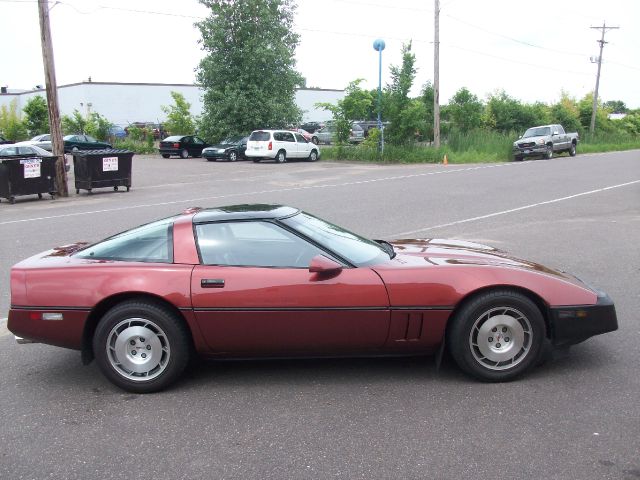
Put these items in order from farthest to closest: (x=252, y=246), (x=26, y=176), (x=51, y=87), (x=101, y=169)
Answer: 1. (x=101, y=169)
2. (x=51, y=87)
3. (x=26, y=176)
4. (x=252, y=246)

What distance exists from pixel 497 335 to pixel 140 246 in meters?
2.49

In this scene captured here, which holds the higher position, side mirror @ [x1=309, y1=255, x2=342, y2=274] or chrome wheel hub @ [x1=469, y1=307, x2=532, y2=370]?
side mirror @ [x1=309, y1=255, x2=342, y2=274]

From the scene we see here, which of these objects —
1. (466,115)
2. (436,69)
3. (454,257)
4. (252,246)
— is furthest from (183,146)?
(454,257)

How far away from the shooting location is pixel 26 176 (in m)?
17.7

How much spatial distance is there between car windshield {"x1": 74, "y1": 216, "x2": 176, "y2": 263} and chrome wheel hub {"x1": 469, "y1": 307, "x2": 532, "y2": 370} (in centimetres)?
210

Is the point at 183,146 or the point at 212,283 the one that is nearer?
the point at 212,283

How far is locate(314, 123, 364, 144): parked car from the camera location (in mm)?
34331

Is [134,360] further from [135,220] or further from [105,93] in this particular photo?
[105,93]

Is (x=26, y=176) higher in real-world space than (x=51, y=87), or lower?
lower

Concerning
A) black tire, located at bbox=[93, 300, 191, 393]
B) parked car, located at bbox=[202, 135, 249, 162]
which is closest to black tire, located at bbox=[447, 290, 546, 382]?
black tire, located at bbox=[93, 300, 191, 393]

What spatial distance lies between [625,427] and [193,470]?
2373mm

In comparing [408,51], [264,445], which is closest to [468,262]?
[264,445]

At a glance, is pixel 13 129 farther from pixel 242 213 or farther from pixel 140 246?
Answer: pixel 242 213

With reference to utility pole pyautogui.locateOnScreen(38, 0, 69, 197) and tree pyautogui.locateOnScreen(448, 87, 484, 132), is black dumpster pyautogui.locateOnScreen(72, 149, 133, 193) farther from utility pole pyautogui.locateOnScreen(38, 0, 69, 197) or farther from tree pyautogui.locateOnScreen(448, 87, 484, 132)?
tree pyautogui.locateOnScreen(448, 87, 484, 132)
